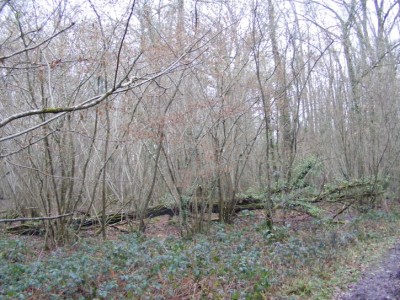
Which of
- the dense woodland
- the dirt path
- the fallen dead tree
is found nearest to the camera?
the dirt path

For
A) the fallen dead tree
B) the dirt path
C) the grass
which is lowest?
the dirt path

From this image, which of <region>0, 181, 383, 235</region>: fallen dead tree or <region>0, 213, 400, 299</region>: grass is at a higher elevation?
<region>0, 181, 383, 235</region>: fallen dead tree

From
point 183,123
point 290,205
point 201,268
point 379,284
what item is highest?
point 183,123

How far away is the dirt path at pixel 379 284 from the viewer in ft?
17.4

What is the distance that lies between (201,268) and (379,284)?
8.86 ft

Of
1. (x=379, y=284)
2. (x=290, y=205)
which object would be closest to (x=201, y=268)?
(x=379, y=284)

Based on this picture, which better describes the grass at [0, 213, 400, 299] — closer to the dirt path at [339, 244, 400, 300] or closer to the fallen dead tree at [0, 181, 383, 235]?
the dirt path at [339, 244, 400, 300]

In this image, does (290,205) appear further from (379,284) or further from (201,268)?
(201,268)

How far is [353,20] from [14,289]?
48.9 feet

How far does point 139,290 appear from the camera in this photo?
5113 mm

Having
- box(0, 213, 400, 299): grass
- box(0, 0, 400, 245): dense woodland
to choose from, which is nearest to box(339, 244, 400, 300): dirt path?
box(0, 213, 400, 299): grass

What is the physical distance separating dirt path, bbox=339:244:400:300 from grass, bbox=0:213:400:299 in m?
0.21

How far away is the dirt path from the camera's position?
529 cm

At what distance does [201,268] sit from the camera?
6113 mm
